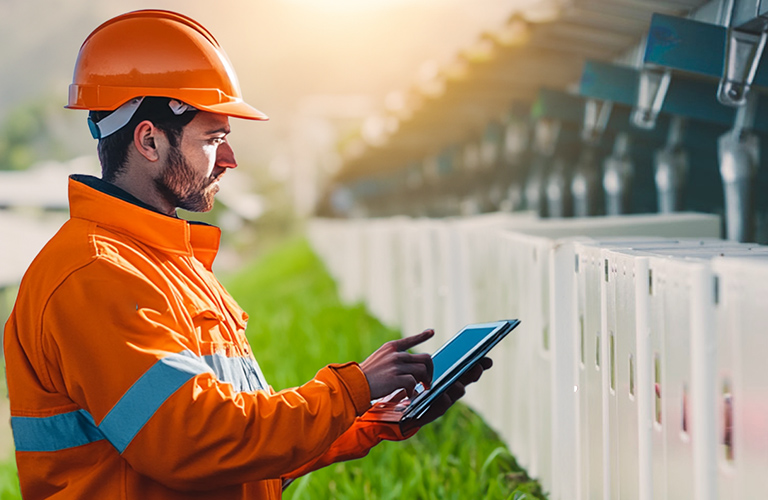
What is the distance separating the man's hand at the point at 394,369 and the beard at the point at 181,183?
619mm

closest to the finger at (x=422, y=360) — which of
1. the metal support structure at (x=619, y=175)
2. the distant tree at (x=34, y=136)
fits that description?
the metal support structure at (x=619, y=175)

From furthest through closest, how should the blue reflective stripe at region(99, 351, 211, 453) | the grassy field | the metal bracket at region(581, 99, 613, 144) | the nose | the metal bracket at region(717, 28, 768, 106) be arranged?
the metal bracket at region(581, 99, 613, 144) → the metal bracket at region(717, 28, 768, 106) → the grassy field → the nose → the blue reflective stripe at region(99, 351, 211, 453)

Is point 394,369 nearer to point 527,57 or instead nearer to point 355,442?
point 355,442

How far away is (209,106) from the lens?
284 centimetres

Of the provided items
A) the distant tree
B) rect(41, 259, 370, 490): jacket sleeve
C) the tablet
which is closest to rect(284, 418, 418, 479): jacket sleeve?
the tablet

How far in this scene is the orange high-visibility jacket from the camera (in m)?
2.39

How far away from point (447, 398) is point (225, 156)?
935 mm

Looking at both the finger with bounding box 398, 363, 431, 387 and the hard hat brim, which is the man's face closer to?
the hard hat brim

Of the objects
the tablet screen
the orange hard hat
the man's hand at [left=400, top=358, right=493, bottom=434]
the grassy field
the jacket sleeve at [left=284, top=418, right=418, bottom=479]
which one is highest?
the orange hard hat

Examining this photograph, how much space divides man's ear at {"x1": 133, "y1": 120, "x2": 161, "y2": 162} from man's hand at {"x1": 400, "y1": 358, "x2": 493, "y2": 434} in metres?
1.02

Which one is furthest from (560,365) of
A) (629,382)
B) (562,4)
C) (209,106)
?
(562,4)

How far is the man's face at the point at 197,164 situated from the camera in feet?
9.23

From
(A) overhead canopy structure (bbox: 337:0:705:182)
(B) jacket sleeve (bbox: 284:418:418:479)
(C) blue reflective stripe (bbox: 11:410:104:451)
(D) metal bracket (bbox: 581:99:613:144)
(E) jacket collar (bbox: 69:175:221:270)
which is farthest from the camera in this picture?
(D) metal bracket (bbox: 581:99:613:144)

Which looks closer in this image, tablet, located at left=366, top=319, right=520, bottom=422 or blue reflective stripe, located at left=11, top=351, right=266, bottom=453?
blue reflective stripe, located at left=11, top=351, right=266, bottom=453
